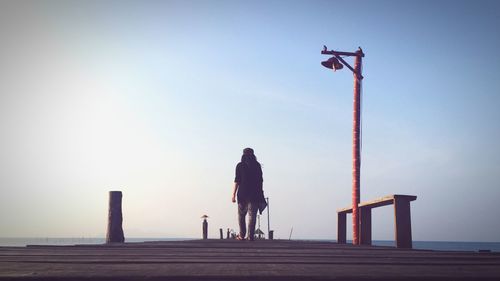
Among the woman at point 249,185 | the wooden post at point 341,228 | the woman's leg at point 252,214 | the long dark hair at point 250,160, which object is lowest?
the wooden post at point 341,228

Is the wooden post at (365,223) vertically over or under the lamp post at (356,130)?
under

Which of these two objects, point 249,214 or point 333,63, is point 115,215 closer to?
point 249,214

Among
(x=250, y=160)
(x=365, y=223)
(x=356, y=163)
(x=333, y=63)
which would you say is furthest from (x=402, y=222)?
(x=333, y=63)

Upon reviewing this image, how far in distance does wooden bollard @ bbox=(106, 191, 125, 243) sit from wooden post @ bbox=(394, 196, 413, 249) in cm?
608

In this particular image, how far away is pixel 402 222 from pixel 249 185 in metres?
3.33

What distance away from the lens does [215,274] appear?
2.01 meters

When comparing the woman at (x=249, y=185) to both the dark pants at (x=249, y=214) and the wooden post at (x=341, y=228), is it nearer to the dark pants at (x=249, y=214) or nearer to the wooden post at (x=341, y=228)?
the dark pants at (x=249, y=214)

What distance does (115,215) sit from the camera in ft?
30.6

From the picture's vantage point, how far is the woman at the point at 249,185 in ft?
27.8

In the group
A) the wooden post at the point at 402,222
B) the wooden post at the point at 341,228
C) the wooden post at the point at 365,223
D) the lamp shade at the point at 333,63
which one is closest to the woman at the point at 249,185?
the wooden post at the point at 365,223

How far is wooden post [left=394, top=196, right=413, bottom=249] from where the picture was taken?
6148 mm

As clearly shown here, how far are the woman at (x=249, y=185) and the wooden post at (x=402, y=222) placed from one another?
10.2 feet

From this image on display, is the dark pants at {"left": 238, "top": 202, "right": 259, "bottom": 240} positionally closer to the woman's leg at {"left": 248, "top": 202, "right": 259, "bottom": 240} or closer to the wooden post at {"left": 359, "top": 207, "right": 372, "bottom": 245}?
the woman's leg at {"left": 248, "top": 202, "right": 259, "bottom": 240}

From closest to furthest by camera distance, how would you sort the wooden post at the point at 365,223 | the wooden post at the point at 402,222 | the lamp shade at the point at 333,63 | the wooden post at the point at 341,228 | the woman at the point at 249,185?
1. the wooden post at the point at 402,222
2. the wooden post at the point at 365,223
3. the woman at the point at 249,185
4. the wooden post at the point at 341,228
5. the lamp shade at the point at 333,63
